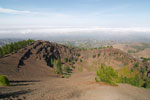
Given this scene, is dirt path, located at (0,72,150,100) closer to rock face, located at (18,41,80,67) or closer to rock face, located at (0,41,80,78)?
rock face, located at (0,41,80,78)

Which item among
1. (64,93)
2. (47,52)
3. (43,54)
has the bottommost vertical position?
(43,54)

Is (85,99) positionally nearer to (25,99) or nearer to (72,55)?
(25,99)

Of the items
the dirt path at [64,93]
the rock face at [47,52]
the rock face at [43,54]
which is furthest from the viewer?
the rock face at [47,52]

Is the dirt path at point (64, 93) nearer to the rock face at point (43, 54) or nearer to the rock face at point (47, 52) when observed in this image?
the rock face at point (43, 54)

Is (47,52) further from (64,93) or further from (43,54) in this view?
(64,93)

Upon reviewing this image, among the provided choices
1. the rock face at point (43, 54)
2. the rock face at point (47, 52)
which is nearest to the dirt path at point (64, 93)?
the rock face at point (43, 54)

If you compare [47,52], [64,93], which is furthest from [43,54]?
[64,93]

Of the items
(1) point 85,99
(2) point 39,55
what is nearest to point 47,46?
(2) point 39,55

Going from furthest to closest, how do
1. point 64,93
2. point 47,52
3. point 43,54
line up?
point 47,52 < point 43,54 < point 64,93

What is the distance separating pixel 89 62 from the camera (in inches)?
5645

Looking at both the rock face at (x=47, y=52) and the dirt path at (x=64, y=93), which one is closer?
the dirt path at (x=64, y=93)

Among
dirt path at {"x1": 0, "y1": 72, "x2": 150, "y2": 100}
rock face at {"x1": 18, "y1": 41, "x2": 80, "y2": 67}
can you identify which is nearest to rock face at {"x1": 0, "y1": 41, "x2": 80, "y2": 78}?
rock face at {"x1": 18, "y1": 41, "x2": 80, "y2": 67}

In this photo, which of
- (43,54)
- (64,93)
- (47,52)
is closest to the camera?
(64,93)

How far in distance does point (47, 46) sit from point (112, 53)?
85.6 metres
